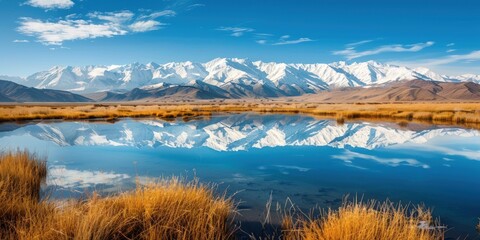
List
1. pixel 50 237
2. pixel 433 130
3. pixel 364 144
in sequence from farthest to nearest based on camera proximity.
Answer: pixel 433 130, pixel 364 144, pixel 50 237

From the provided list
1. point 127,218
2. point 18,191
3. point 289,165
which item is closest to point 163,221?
point 127,218

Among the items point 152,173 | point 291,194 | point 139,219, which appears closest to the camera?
point 139,219

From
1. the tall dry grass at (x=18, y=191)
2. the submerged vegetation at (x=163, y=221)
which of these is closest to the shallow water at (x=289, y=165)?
the tall dry grass at (x=18, y=191)

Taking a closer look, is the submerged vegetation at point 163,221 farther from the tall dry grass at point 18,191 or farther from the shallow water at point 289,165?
the shallow water at point 289,165

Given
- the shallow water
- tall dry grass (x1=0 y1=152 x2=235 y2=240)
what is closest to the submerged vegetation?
tall dry grass (x1=0 y1=152 x2=235 y2=240)

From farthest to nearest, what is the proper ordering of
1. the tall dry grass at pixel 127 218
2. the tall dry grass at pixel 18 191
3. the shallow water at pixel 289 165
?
the shallow water at pixel 289 165, the tall dry grass at pixel 18 191, the tall dry grass at pixel 127 218

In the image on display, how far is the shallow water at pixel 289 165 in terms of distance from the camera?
9555 mm

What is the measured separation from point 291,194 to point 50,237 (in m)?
6.28

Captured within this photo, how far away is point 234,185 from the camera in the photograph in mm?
10703

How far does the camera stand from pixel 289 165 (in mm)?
14258

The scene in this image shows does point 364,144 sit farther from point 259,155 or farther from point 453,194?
point 453,194

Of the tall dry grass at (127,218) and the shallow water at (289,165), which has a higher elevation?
the tall dry grass at (127,218)

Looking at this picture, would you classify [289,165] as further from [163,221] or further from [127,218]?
[127,218]

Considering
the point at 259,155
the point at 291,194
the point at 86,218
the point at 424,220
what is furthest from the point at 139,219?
the point at 259,155
